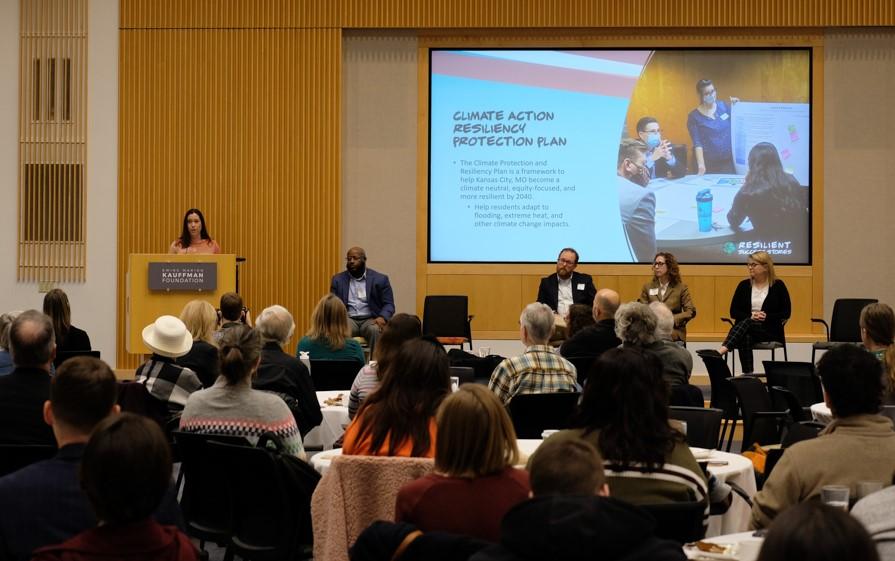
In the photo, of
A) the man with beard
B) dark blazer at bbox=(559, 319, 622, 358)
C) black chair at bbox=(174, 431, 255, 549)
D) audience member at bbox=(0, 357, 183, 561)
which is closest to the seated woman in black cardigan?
the man with beard

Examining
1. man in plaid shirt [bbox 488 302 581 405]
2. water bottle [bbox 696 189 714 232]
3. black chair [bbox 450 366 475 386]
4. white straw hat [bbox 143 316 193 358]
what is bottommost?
black chair [bbox 450 366 475 386]

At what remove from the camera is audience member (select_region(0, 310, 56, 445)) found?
445 cm

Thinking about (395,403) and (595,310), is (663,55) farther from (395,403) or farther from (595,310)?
(395,403)

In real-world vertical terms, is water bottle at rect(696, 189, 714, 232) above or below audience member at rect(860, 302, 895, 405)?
above

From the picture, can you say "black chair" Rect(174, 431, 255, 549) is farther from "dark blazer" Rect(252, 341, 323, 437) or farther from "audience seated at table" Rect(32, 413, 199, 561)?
"audience seated at table" Rect(32, 413, 199, 561)

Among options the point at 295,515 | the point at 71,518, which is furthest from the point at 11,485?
the point at 295,515

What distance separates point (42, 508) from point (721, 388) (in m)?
6.18

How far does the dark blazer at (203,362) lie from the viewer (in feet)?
21.5

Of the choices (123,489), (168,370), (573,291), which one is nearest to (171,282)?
(573,291)

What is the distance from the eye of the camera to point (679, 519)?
3.44 metres

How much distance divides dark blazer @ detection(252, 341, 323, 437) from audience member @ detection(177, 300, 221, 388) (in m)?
0.52

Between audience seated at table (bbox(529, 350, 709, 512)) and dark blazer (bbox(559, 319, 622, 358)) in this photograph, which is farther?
dark blazer (bbox(559, 319, 622, 358))

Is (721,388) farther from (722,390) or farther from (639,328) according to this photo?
(639,328)

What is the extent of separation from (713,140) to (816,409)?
7.22 meters
